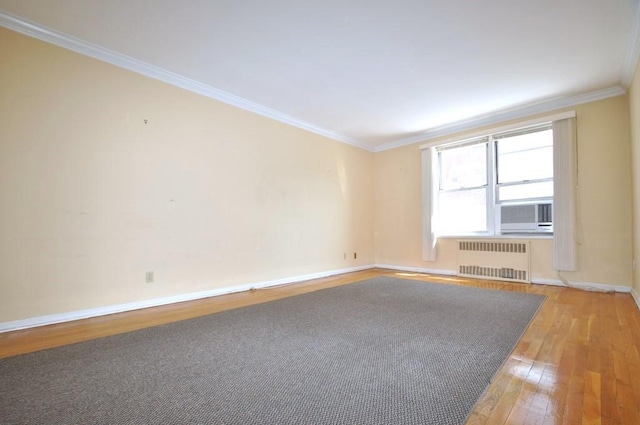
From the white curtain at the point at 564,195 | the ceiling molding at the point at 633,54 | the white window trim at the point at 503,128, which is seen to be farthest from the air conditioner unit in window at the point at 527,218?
the ceiling molding at the point at 633,54

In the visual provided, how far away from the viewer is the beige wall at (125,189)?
258cm

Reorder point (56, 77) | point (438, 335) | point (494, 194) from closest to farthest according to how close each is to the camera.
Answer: point (438, 335) → point (56, 77) → point (494, 194)

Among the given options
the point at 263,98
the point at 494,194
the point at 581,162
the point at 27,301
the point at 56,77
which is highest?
the point at 263,98

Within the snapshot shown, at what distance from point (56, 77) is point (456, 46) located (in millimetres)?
3861

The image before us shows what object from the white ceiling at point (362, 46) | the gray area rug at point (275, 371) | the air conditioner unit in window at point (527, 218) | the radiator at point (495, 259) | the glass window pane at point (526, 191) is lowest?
the gray area rug at point (275, 371)

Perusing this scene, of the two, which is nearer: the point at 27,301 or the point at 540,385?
the point at 540,385

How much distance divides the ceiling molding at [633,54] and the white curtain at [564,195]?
0.67m

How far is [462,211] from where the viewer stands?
529cm

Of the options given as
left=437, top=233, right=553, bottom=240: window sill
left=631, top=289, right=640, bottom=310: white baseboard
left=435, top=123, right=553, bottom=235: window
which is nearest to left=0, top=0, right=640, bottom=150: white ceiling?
left=435, top=123, right=553, bottom=235: window

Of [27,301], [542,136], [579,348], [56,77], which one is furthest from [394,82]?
[27,301]

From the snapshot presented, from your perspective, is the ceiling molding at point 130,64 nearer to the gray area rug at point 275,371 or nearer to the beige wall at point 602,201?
the gray area rug at point 275,371

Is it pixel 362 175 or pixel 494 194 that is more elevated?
pixel 362 175

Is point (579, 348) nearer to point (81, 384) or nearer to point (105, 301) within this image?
point (81, 384)

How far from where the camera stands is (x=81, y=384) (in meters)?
1.55
